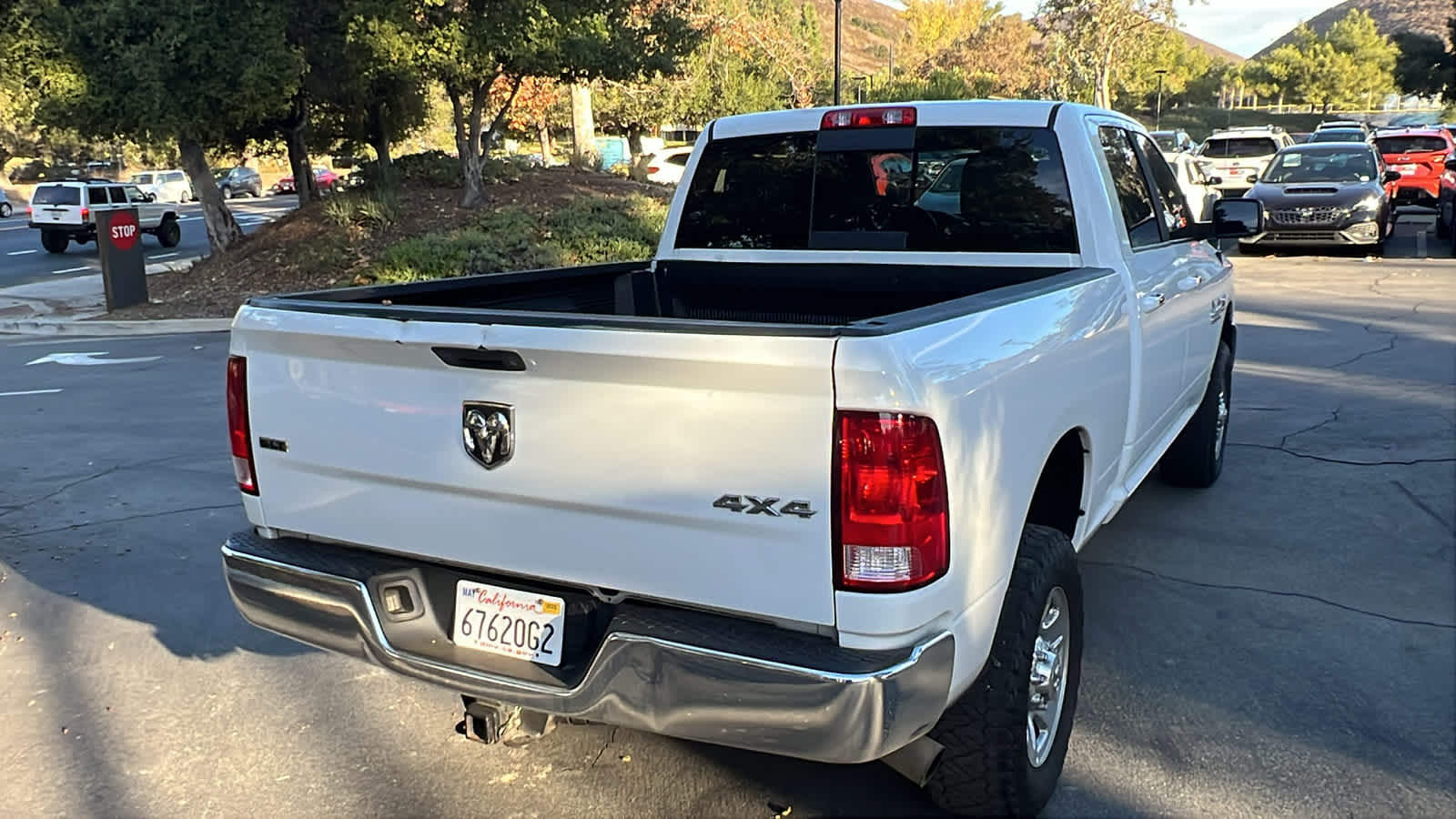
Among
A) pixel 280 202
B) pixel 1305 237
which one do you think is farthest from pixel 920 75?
pixel 1305 237

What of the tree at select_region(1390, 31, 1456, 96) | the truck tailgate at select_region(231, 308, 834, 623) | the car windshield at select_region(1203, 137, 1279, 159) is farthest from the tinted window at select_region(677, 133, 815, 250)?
the tree at select_region(1390, 31, 1456, 96)

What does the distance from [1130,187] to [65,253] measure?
28.6 meters

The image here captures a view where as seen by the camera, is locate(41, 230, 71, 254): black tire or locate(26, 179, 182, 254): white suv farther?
locate(41, 230, 71, 254): black tire

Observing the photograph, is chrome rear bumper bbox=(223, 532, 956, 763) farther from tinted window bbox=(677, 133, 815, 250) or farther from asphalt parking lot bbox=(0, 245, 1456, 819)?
tinted window bbox=(677, 133, 815, 250)

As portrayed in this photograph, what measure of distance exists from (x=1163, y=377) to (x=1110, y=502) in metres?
0.82

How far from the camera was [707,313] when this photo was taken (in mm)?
4656

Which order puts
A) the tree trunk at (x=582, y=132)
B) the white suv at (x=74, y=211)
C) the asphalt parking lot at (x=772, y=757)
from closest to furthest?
the asphalt parking lot at (x=772, y=757), the tree trunk at (x=582, y=132), the white suv at (x=74, y=211)

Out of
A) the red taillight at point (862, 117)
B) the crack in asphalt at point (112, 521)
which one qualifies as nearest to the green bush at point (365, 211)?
the crack in asphalt at point (112, 521)

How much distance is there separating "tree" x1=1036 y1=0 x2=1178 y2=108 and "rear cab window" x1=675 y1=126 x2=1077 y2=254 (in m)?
42.7

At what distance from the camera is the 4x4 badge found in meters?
2.61

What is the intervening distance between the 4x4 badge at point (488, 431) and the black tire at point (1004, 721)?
127cm

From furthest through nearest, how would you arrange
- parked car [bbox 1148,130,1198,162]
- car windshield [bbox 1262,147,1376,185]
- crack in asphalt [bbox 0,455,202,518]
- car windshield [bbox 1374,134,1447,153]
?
parked car [bbox 1148,130,1198,162], car windshield [bbox 1374,134,1447,153], car windshield [bbox 1262,147,1376,185], crack in asphalt [bbox 0,455,202,518]

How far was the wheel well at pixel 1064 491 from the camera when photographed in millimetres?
3320

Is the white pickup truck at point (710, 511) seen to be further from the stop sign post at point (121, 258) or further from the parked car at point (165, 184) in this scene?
the parked car at point (165, 184)
